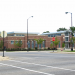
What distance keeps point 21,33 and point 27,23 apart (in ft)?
87.9

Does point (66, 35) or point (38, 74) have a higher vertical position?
point (66, 35)

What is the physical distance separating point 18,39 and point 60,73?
53.0m

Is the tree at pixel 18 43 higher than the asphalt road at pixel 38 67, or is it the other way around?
the tree at pixel 18 43

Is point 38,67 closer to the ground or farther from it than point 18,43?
closer to the ground

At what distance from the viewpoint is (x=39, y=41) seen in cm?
5788

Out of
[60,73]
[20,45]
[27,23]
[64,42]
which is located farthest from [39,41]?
[60,73]

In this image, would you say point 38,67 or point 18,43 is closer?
point 38,67

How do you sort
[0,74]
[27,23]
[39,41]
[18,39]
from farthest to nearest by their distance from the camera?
[18,39], [39,41], [27,23], [0,74]

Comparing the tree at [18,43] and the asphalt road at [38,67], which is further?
the tree at [18,43]

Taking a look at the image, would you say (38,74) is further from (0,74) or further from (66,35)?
(66,35)

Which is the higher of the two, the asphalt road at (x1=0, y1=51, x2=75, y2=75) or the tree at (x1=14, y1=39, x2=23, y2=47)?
the tree at (x1=14, y1=39, x2=23, y2=47)

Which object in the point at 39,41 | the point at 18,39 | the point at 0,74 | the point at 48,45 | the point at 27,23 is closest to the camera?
the point at 0,74

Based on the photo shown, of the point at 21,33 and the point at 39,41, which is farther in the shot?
the point at 21,33

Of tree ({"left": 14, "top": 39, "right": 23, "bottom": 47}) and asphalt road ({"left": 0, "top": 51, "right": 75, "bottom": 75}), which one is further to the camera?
tree ({"left": 14, "top": 39, "right": 23, "bottom": 47})
